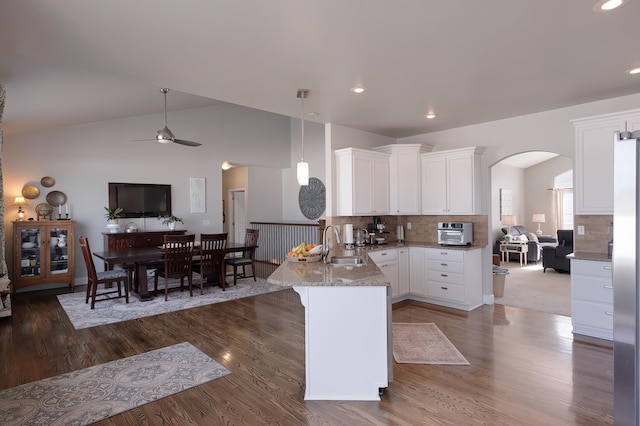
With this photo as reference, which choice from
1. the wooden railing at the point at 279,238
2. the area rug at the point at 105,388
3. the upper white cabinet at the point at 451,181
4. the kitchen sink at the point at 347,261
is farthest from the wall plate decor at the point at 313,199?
the area rug at the point at 105,388

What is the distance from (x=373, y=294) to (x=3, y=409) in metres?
2.81

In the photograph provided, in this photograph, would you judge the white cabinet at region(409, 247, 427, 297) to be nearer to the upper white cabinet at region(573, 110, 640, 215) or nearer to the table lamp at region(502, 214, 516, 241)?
the upper white cabinet at region(573, 110, 640, 215)

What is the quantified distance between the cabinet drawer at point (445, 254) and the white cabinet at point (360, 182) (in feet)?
3.20

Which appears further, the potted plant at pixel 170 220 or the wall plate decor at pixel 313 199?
the wall plate decor at pixel 313 199

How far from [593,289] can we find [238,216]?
8532 mm

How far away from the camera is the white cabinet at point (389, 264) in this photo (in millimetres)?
4871

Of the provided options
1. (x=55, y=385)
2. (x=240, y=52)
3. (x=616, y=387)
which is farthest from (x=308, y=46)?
(x=55, y=385)

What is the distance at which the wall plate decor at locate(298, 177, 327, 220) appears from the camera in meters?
9.24

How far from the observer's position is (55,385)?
2.86 m

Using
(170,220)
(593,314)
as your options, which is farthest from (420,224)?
(170,220)

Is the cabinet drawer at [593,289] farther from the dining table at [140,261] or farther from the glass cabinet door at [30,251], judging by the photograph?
the glass cabinet door at [30,251]

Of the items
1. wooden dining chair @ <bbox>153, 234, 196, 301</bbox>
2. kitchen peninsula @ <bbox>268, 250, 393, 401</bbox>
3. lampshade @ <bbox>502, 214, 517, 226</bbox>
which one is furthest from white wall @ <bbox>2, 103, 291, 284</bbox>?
lampshade @ <bbox>502, 214, 517, 226</bbox>

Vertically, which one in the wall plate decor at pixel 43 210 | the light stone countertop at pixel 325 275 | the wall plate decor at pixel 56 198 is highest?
the wall plate decor at pixel 56 198

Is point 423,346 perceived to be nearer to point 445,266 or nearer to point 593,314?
point 445,266
